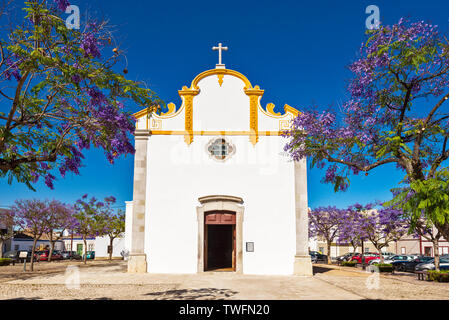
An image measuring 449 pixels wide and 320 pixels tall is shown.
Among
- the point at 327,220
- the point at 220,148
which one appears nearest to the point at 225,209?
the point at 220,148

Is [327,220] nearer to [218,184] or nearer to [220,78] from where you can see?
[218,184]

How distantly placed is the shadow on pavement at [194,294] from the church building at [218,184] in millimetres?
5543

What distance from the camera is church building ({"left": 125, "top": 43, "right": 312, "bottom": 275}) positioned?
17.2 meters

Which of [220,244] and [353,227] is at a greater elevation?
[353,227]

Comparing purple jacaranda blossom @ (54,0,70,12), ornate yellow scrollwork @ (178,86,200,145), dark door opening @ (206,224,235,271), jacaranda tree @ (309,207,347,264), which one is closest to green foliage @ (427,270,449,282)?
dark door opening @ (206,224,235,271)

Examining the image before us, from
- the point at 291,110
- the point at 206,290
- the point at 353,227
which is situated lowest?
the point at 206,290

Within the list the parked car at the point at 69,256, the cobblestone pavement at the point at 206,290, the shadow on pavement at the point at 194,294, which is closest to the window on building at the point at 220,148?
the cobblestone pavement at the point at 206,290

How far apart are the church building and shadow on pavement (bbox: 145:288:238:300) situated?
18.2 ft

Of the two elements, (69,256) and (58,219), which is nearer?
(58,219)

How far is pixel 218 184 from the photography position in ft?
58.5

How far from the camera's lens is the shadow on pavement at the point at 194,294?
33.9 ft

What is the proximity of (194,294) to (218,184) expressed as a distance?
7447 millimetres

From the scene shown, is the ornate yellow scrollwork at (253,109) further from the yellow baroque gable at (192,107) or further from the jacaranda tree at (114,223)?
the jacaranda tree at (114,223)

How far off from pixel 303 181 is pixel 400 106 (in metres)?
7.79
